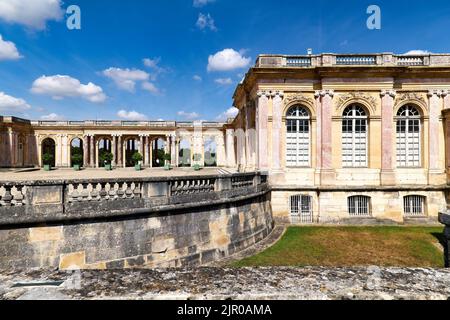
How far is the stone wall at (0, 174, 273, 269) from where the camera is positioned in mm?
5762

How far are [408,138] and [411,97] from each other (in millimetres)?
2104

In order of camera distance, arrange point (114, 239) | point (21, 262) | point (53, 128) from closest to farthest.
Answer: point (21, 262), point (114, 239), point (53, 128)

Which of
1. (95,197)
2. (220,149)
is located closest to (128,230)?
(95,197)

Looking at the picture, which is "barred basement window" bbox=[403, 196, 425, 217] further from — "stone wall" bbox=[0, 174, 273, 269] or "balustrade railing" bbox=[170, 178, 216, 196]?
"balustrade railing" bbox=[170, 178, 216, 196]

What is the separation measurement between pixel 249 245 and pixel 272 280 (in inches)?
320

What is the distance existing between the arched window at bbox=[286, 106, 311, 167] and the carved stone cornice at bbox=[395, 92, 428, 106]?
15.5ft

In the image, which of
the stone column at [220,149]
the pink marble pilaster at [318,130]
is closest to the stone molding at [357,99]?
the pink marble pilaster at [318,130]

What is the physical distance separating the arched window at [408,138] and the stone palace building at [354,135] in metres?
0.05

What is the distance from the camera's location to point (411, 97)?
1402 centimetres

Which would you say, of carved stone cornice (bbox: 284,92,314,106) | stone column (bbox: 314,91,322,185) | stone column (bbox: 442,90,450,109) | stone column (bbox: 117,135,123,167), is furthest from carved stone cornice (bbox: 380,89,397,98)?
stone column (bbox: 117,135,123,167)

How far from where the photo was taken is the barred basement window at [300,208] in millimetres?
13867

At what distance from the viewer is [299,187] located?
545 inches
